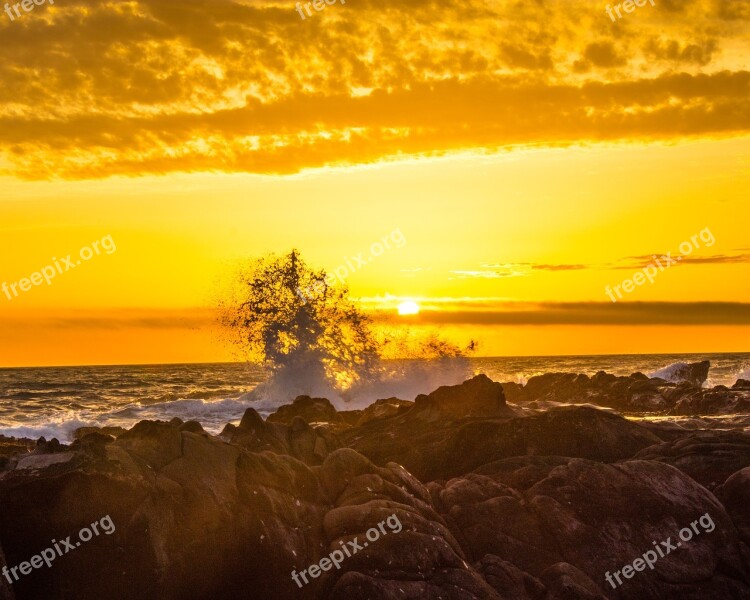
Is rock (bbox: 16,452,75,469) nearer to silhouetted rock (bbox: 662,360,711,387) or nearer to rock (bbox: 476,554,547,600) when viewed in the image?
rock (bbox: 476,554,547,600)

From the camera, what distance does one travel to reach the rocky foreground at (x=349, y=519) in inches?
429

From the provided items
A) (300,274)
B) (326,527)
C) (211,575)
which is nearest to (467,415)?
(326,527)

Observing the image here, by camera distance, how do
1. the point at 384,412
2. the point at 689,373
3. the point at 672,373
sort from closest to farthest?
the point at 384,412 < the point at 689,373 < the point at 672,373

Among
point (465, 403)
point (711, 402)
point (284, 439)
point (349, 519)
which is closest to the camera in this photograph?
point (349, 519)

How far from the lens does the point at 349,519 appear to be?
12055 mm

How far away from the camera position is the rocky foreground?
10898 mm

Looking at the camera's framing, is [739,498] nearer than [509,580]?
No

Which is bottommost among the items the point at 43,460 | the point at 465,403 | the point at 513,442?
the point at 513,442

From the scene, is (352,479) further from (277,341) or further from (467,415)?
(277,341)

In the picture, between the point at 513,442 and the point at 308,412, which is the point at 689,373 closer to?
the point at 308,412

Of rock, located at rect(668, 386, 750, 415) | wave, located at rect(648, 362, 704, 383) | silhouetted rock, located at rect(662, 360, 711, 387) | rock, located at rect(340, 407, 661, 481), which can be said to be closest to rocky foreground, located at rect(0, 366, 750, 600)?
rock, located at rect(340, 407, 661, 481)

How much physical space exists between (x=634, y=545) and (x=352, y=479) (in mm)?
4434

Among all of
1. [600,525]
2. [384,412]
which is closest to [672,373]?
[384,412]

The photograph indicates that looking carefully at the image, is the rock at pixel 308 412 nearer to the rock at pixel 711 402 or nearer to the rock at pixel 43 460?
the rock at pixel 711 402
